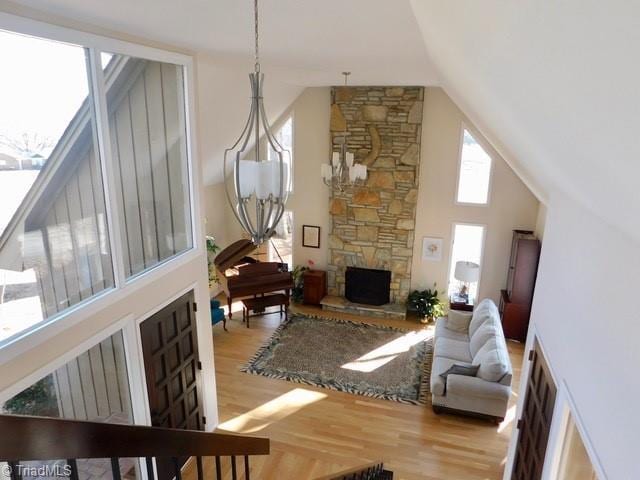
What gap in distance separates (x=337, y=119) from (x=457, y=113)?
222 centimetres

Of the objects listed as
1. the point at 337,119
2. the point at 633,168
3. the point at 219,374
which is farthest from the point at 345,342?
the point at 633,168

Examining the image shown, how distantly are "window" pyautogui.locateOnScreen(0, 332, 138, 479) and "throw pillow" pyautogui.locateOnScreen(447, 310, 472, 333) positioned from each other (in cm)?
523

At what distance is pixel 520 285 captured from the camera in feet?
23.6

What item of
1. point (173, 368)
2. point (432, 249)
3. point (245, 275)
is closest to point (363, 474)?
point (173, 368)

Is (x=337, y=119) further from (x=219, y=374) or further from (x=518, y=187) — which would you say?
(x=219, y=374)

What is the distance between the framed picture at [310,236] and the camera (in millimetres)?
8898

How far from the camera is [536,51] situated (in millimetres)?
1011

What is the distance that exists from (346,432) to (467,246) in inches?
178

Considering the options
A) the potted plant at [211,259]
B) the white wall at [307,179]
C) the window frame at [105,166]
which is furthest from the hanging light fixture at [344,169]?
the potted plant at [211,259]

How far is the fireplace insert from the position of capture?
28.1 ft

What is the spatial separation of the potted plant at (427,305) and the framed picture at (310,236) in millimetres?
2293

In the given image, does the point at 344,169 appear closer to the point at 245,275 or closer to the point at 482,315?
the point at 245,275

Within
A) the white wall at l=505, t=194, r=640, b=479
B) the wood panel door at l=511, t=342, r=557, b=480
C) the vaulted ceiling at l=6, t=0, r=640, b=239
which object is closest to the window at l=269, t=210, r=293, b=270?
the vaulted ceiling at l=6, t=0, r=640, b=239

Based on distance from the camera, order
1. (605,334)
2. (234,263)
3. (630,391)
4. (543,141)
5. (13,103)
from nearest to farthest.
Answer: (630,391)
(543,141)
(605,334)
(13,103)
(234,263)
